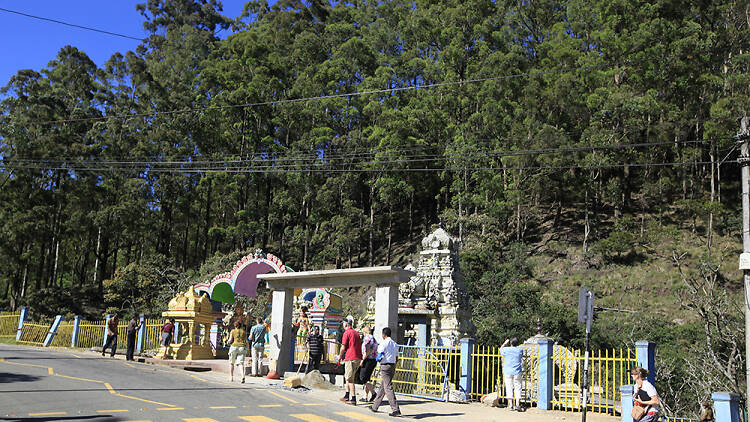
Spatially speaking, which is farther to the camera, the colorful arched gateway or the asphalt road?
the colorful arched gateway

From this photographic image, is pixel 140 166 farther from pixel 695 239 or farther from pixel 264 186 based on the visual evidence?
pixel 695 239

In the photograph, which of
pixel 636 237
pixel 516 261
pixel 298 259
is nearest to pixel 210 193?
pixel 298 259

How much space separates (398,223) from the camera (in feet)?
165

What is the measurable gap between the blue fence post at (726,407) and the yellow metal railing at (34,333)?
83.3ft

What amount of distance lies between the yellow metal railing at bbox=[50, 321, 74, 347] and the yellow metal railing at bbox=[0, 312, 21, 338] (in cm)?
409

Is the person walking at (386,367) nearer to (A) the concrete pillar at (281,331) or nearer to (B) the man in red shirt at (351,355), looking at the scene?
(B) the man in red shirt at (351,355)

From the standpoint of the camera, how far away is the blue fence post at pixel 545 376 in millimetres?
12352

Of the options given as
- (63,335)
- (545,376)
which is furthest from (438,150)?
(545,376)

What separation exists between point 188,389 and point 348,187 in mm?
31219

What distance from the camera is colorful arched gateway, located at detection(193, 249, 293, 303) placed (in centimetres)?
2377

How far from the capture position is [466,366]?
43.8 ft

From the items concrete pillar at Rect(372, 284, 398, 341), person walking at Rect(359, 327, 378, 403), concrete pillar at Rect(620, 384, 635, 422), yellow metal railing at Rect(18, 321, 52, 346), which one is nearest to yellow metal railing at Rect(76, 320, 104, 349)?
yellow metal railing at Rect(18, 321, 52, 346)

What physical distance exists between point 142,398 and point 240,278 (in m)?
13.4

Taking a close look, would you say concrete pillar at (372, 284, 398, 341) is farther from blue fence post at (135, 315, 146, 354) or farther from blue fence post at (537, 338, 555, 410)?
blue fence post at (135, 315, 146, 354)
